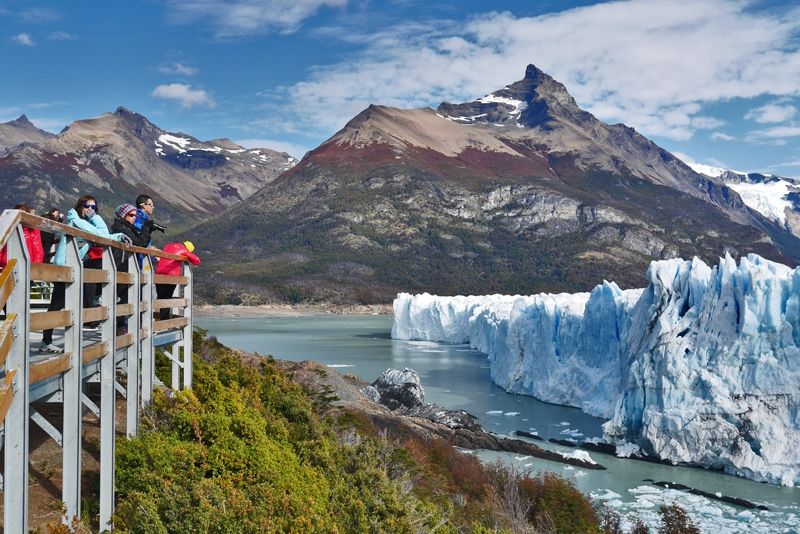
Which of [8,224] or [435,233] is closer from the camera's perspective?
[8,224]

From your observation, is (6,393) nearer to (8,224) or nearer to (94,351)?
(8,224)

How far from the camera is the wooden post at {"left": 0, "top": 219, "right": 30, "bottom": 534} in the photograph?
2.99m

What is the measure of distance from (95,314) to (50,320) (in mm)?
823

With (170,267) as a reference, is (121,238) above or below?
above

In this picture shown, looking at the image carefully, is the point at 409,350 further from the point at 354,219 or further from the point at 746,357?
the point at 354,219

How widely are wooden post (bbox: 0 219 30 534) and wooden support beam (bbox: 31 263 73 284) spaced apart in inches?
14.0

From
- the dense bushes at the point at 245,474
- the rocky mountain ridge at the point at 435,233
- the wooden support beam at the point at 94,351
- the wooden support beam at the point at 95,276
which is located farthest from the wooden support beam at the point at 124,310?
the rocky mountain ridge at the point at 435,233

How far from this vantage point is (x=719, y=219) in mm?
157375

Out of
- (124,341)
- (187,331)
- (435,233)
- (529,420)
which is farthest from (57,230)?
(435,233)

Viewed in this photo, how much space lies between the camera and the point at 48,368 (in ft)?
11.4

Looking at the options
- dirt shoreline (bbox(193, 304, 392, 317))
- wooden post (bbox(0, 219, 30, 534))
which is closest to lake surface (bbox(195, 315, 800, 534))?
wooden post (bbox(0, 219, 30, 534))

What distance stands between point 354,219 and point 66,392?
430 ft

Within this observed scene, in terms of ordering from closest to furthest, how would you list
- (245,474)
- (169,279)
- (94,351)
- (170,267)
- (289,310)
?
(94,351) → (245,474) → (169,279) → (170,267) → (289,310)

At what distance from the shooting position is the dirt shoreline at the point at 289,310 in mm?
97500
